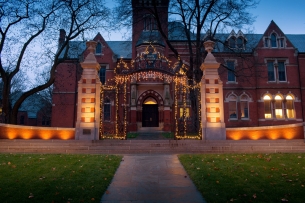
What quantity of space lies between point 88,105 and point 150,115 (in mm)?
14487

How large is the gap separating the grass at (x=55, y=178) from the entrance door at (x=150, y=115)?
17533 mm

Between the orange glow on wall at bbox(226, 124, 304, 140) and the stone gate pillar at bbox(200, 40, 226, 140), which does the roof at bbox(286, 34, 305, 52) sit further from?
the stone gate pillar at bbox(200, 40, 226, 140)

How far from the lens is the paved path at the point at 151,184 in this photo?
4.73 m

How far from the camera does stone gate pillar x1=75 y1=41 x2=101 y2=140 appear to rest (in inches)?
475

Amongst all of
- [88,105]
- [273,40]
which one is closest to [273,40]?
[273,40]

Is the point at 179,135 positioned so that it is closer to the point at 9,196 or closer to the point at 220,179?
the point at 220,179

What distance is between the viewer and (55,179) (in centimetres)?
577

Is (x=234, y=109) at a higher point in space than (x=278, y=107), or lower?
lower

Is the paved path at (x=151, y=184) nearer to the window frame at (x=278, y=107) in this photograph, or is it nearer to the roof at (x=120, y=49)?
the roof at (x=120, y=49)

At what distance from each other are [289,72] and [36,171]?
2841 centimetres

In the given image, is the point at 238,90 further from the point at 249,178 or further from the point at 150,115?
the point at 249,178

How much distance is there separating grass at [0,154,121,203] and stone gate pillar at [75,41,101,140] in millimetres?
3566

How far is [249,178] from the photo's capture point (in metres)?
5.91

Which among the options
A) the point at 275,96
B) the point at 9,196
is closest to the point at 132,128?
the point at 275,96
